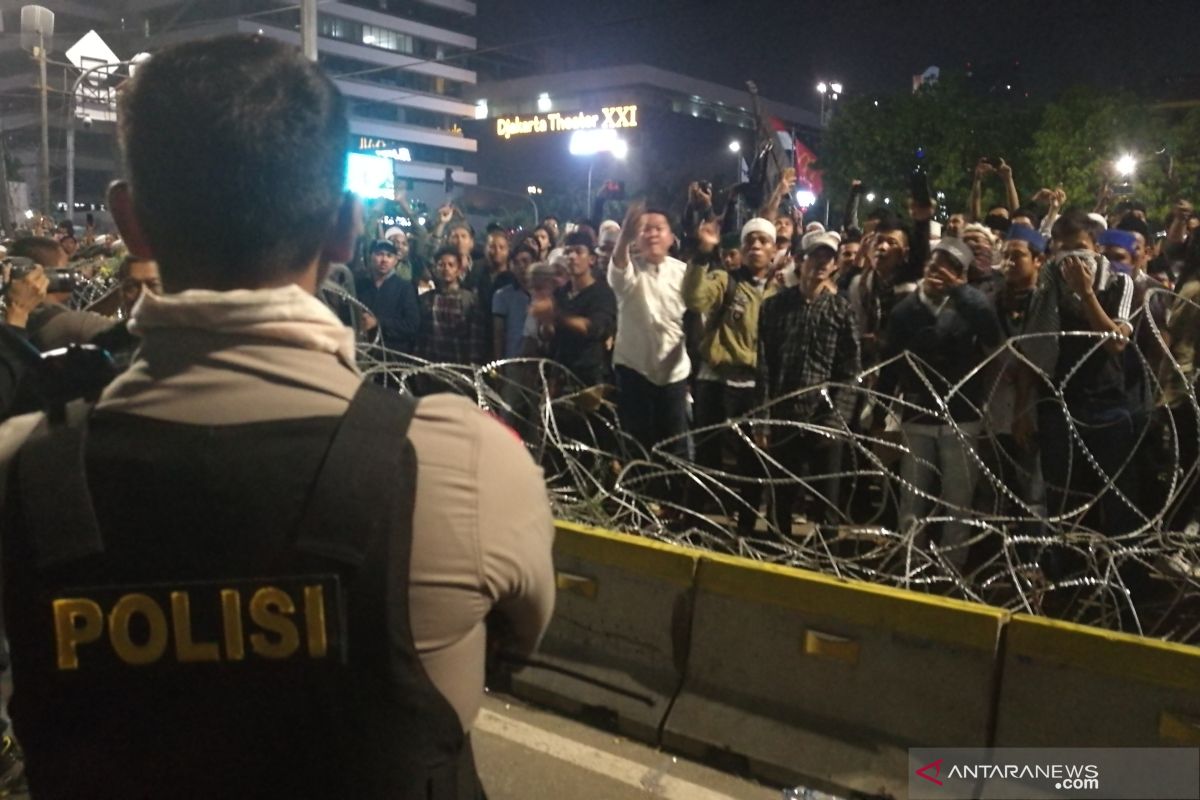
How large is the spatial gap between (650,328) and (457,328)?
2.20 metres

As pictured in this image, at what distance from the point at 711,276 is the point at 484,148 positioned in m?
76.4

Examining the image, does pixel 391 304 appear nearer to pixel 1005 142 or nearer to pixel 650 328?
pixel 650 328

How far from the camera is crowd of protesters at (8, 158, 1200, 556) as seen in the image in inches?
200

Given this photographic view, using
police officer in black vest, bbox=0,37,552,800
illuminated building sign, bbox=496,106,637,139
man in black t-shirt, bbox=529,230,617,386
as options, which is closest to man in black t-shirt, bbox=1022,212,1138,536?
man in black t-shirt, bbox=529,230,617,386

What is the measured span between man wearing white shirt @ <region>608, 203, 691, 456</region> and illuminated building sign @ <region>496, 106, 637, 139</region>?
59996mm

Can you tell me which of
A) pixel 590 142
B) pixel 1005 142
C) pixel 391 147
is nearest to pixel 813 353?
pixel 1005 142

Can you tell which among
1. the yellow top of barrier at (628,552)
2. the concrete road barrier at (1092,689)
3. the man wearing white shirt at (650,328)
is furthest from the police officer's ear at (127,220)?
the man wearing white shirt at (650,328)

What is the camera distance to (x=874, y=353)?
6.44 m

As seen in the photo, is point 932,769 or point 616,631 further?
point 616,631

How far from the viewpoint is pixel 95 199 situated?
6788cm

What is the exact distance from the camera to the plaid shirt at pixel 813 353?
5.68 m

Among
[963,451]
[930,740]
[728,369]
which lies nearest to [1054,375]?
[963,451]

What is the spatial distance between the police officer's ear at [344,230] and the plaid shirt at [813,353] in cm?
449

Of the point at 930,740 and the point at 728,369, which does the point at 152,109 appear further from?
the point at 728,369
